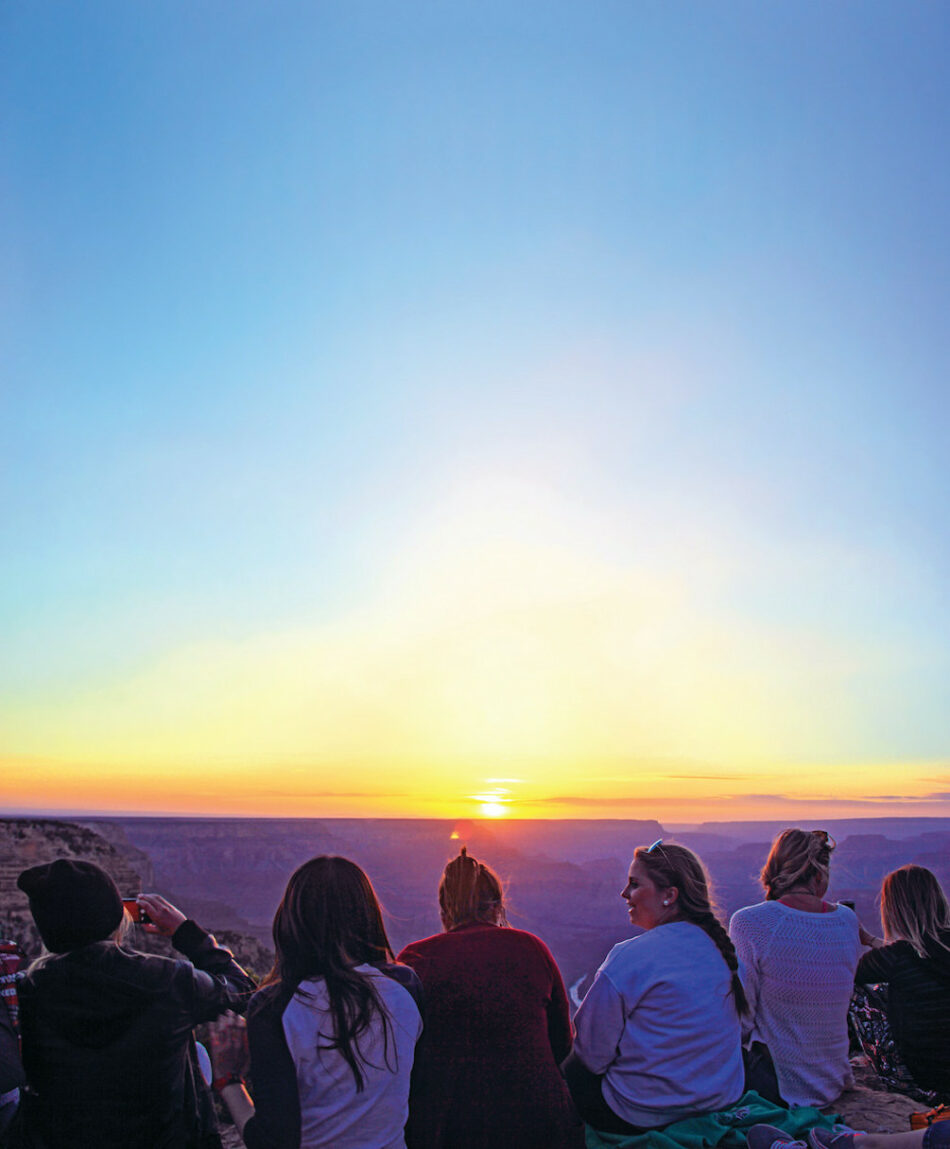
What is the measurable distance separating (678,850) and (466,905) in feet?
2.98

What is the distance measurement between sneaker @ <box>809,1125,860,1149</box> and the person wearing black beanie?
2114 mm

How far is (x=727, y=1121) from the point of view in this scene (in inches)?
124

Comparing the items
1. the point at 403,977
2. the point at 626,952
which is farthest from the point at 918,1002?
the point at 403,977

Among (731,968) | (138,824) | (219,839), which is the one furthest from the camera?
(219,839)

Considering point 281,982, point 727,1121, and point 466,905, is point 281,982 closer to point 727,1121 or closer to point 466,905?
point 466,905

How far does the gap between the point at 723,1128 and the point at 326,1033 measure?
1531 mm

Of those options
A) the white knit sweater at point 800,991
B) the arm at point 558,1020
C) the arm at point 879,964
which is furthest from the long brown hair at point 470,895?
the arm at point 879,964

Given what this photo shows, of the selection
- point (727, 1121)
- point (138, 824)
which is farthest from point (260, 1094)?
point (138, 824)

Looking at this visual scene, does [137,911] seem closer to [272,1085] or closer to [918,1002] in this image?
[272,1085]

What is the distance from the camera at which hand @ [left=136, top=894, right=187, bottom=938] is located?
3.14 m

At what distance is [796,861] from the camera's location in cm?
383

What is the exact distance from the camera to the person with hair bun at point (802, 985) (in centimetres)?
367

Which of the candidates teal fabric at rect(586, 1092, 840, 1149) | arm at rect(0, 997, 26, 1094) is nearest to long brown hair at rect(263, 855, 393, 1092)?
arm at rect(0, 997, 26, 1094)

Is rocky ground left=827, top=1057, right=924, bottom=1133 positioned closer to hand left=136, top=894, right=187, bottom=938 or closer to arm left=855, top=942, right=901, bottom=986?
arm left=855, top=942, right=901, bottom=986
